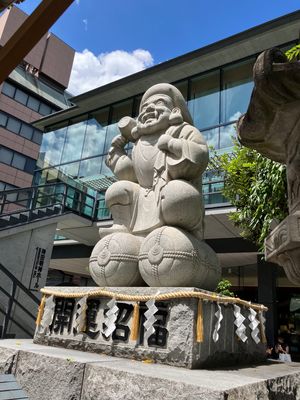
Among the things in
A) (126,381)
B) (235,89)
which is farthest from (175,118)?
(235,89)

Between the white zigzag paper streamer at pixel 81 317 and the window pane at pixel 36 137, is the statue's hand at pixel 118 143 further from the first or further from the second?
the window pane at pixel 36 137

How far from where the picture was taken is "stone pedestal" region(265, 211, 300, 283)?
6.70 feet

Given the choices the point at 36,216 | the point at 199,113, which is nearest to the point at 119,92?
the point at 199,113

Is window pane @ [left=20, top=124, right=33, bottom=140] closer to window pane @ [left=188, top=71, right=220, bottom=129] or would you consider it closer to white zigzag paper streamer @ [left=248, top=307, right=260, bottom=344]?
window pane @ [left=188, top=71, right=220, bottom=129]

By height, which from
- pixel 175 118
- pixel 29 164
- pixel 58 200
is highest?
pixel 29 164

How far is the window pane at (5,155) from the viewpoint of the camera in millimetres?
29016

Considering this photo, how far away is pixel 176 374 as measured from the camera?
235 cm

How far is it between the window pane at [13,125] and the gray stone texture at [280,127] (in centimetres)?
3030

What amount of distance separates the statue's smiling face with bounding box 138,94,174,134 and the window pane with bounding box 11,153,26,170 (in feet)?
91.1

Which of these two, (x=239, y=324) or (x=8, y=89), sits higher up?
(x=8, y=89)

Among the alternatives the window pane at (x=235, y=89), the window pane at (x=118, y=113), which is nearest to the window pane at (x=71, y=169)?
the window pane at (x=118, y=113)

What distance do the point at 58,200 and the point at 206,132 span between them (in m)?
6.57

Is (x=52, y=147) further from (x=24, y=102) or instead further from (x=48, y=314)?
(x=48, y=314)

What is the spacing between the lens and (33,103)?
31.6 meters
